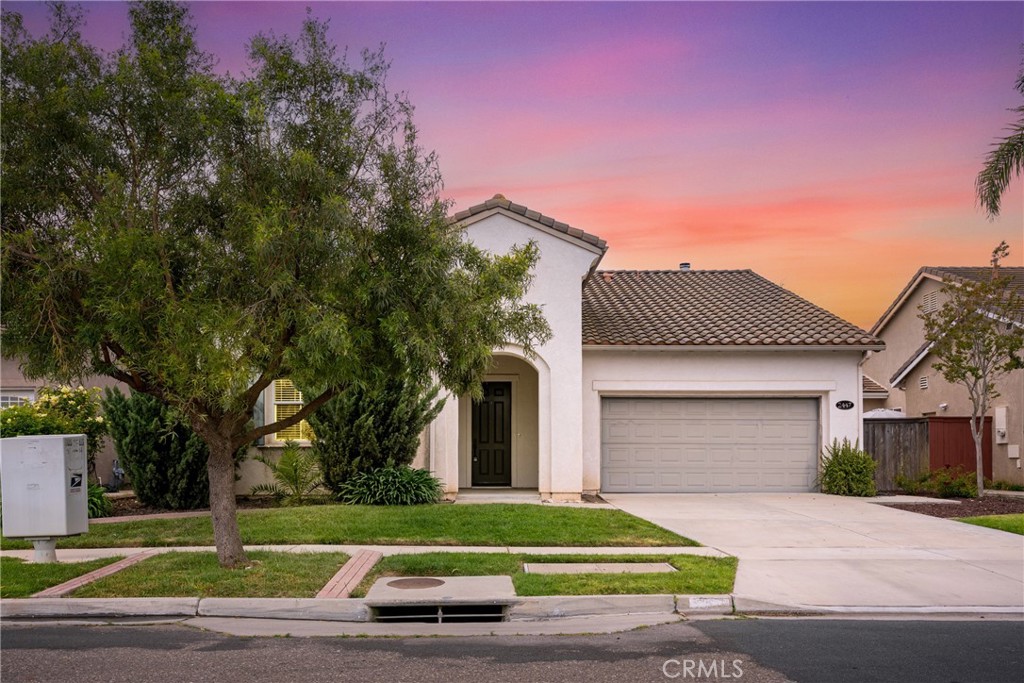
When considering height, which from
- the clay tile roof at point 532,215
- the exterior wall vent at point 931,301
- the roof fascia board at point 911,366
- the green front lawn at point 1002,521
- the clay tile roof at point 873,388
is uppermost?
the clay tile roof at point 532,215

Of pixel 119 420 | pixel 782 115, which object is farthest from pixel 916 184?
pixel 119 420

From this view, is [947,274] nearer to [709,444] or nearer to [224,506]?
[709,444]

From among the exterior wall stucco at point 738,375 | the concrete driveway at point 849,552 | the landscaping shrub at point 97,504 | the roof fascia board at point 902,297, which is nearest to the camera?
the concrete driveway at point 849,552

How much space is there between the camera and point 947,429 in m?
22.0

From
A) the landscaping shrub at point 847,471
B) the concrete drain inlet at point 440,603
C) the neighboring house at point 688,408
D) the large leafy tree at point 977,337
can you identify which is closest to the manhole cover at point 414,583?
the concrete drain inlet at point 440,603

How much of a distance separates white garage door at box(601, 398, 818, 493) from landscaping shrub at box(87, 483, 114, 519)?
394 inches

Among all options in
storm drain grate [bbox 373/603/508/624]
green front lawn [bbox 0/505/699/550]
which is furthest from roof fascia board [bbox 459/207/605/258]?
storm drain grate [bbox 373/603/508/624]

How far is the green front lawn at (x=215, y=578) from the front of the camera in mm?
9273

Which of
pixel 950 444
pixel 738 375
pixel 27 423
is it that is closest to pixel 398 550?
pixel 27 423

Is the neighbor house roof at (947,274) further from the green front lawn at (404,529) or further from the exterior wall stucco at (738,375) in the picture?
the green front lawn at (404,529)

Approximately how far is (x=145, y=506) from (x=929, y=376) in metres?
22.9

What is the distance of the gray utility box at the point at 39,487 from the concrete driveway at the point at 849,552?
795 centimetres

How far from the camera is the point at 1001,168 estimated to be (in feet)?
51.3

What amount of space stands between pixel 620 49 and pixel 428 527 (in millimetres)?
8355
